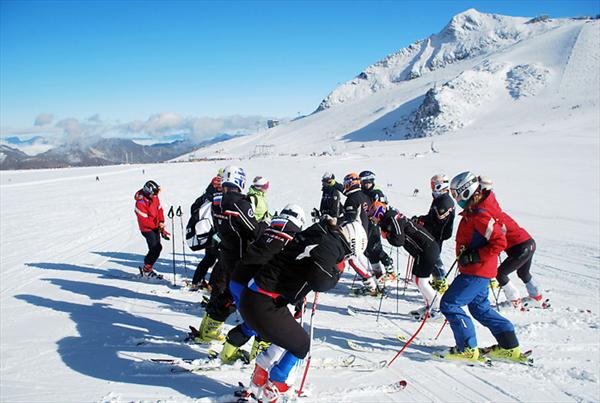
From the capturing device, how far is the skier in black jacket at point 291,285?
3.48 metres

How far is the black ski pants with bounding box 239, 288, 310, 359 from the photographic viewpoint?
3650 mm

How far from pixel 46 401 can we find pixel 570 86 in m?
123

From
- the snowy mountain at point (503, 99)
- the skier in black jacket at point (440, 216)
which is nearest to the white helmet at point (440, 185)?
the skier in black jacket at point (440, 216)

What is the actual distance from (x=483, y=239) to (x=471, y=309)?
91cm

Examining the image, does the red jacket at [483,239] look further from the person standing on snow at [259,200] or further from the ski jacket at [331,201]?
the ski jacket at [331,201]

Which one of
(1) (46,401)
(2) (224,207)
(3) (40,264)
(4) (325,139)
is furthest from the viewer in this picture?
(4) (325,139)

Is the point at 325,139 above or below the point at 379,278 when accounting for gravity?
above

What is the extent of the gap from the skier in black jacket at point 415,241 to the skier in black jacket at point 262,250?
105 inches

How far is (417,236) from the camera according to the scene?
6613 millimetres

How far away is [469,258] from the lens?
4.73m

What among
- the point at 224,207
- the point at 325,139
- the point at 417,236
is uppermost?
the point at 325,139

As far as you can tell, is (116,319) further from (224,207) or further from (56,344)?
(224,207)

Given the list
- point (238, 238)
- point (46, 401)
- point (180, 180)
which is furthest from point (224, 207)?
point (180, 180)

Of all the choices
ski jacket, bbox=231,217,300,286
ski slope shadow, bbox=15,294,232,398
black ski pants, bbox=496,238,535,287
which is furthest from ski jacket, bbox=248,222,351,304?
black ski pants, bbox=496,238,535,287
